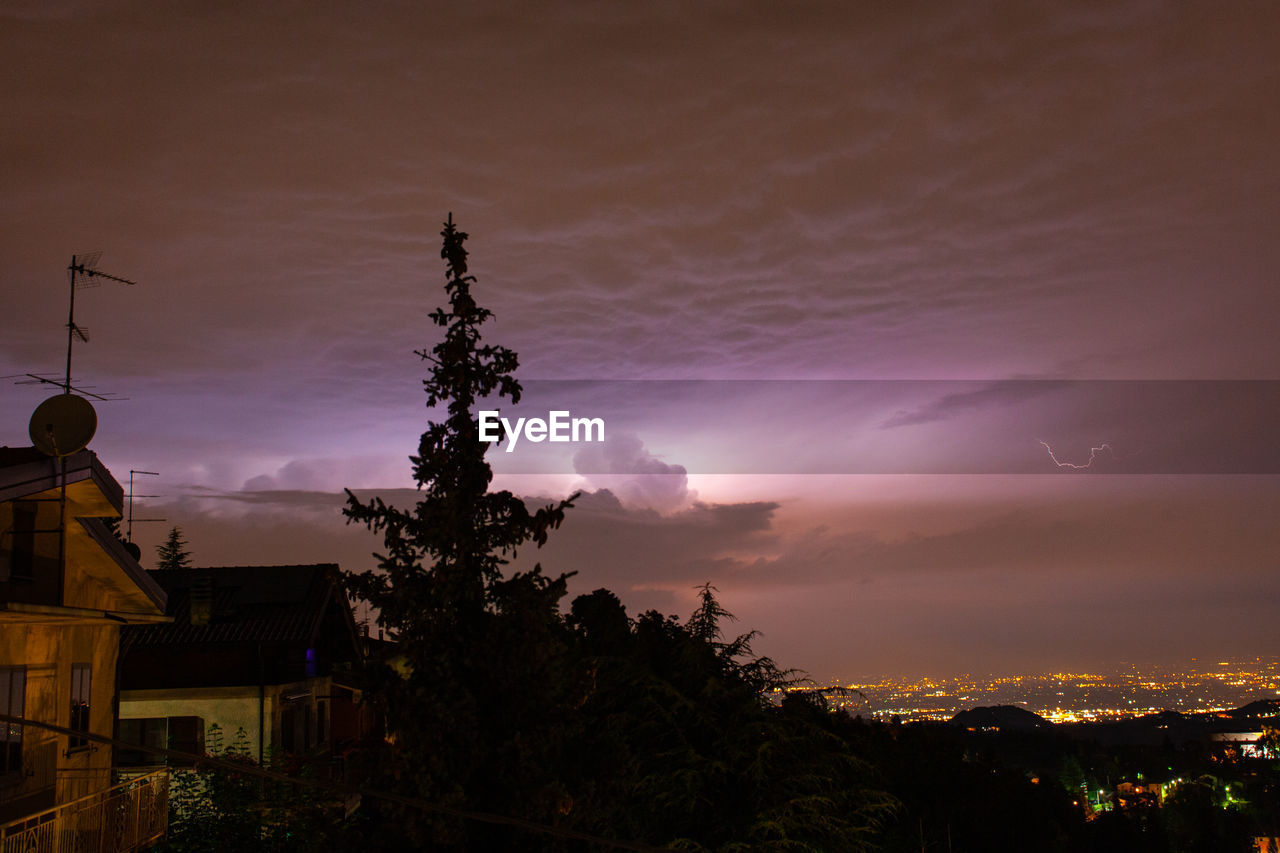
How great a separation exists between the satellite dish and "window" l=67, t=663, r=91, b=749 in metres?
4.30

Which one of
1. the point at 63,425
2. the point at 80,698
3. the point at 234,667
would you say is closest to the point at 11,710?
the point at 80,698

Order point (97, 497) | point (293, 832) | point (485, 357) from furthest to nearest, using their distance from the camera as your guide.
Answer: point (293, 832) → point (97, 497) → point (485, 357)

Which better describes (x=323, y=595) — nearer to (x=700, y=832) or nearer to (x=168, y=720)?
(x=168, y=720)

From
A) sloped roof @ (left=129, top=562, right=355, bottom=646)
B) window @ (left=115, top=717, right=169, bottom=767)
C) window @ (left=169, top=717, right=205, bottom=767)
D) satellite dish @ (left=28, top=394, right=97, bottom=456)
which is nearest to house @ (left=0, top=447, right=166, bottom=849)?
satellite dish @ (left=28, top=394, right=97, bottom=456)

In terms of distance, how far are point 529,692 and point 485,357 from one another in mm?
4576

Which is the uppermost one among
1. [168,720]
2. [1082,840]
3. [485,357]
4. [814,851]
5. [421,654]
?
[485,357]

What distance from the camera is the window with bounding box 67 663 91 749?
1653cm

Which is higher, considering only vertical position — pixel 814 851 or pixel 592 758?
pixel 592 758

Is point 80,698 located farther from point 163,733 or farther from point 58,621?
point 163,733

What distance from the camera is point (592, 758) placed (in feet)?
42.3

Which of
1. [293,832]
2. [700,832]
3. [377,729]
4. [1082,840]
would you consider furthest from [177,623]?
[1082,840]

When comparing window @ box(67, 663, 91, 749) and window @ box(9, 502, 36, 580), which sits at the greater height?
window @ box(9, 502, 36, 580)

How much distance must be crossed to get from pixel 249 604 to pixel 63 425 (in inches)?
679

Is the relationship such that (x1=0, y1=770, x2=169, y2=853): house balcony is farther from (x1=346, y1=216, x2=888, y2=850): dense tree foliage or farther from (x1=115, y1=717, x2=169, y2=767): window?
(x1=115, y1=717, x2=169, y2=767): window
